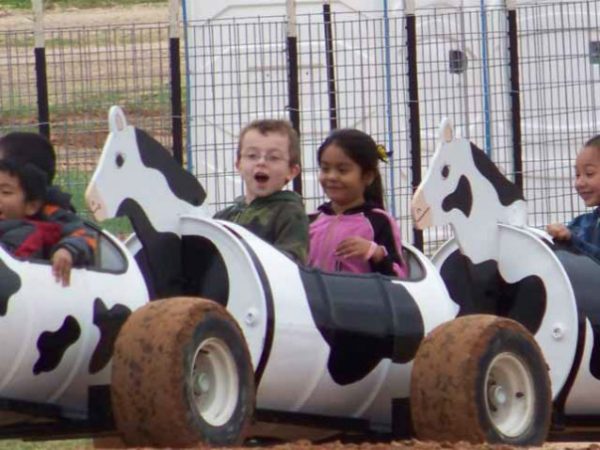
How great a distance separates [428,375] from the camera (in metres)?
6.68

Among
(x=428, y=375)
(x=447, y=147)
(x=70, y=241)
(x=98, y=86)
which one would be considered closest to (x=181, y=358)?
(x=70, y=241)

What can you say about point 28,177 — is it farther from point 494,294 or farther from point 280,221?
point 494,294

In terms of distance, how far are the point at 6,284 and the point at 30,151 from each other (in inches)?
37.2

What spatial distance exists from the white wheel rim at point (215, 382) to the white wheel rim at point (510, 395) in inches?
41.9

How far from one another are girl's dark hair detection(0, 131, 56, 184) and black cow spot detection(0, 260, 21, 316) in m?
0.76

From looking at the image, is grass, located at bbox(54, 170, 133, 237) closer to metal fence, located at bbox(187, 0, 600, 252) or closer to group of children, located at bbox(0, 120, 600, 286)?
metal fence, located at bbox(187, 0, 600, 252)

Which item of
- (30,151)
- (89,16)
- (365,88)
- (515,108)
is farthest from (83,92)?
(89,16)

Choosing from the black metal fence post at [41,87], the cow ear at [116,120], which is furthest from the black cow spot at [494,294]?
the black metal fence post at [41,87]

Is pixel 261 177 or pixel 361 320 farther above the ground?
pixel 261 177

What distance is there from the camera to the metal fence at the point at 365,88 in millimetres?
12203

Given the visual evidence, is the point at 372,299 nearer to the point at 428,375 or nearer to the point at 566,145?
the point at 428,375

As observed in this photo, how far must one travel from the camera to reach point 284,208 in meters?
7.01

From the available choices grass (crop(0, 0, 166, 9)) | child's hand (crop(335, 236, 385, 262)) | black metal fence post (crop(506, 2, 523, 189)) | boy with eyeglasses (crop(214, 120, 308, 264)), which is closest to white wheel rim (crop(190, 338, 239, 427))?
boy with eyeglasses (crop(214, 120, 308, 264))


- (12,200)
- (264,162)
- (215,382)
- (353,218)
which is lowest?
(215,382)
